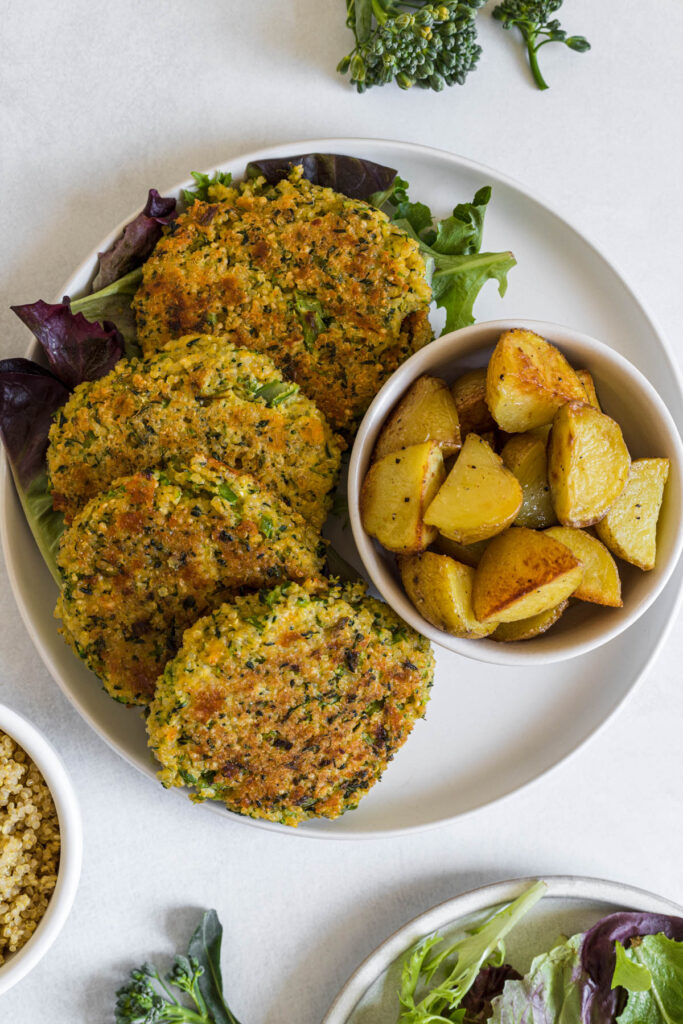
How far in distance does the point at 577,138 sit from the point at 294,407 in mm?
1212

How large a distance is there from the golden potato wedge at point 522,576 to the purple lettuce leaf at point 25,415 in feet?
3.60

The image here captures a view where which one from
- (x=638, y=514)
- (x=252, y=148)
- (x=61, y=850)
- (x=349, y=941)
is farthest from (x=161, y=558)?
(x=349, y=941)

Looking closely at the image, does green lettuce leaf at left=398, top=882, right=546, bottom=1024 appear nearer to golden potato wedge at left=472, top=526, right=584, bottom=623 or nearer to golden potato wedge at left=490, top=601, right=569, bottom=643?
golden potato wedge at left=490, top=601, right=569, bottom=643

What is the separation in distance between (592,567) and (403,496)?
0.43m

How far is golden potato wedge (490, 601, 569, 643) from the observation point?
1.93m

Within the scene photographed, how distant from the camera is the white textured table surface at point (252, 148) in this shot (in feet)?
7.59

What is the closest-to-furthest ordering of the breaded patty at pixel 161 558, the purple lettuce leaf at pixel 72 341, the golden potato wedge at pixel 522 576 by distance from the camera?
the golden potato wedge at pixel 522 576 → the breaded patty at pixel 161 558 → the purple lettuce leaf at pixel 72 341

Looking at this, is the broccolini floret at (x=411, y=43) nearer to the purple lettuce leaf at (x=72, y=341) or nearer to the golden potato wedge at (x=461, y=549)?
the purple lettuce leaf at (x=72, y=341)

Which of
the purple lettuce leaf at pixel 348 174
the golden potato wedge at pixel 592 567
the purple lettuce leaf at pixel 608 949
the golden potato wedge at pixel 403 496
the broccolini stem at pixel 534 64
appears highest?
the broccolini stem at pixel 534 64

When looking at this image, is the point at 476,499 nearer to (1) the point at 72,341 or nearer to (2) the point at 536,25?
(1) the point at 72,341

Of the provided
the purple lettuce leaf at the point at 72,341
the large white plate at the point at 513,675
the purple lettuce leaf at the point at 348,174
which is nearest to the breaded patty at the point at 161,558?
the large white plate at the point at 513,675

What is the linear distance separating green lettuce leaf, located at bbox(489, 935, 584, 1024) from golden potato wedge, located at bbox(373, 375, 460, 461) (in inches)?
57.1

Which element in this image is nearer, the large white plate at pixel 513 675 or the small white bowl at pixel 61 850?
the small white bowl at pixel 61 850

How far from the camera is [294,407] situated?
1948mm
